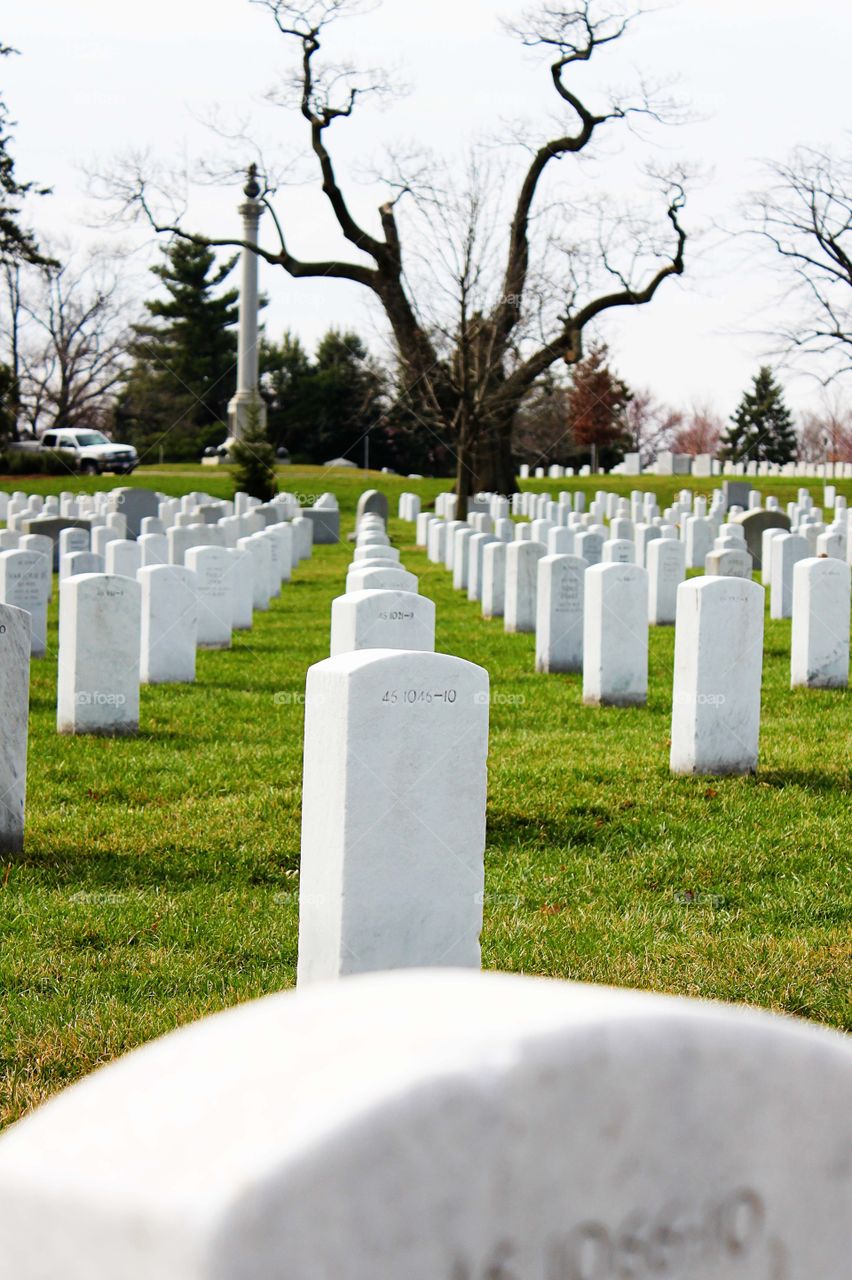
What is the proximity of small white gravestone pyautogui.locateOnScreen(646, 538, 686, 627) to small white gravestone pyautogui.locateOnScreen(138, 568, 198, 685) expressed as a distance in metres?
6.61

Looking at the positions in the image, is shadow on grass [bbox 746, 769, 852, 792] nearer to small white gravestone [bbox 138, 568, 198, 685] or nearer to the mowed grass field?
the mowed grass field

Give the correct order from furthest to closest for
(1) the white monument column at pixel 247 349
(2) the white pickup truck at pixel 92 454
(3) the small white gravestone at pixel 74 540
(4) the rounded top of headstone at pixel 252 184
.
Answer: (2) the white pickup truck at pixel 92 454, (1) the white monument column at pixel 247 349, (4) the rounded top of headstone at pixel 252 184, (3) the small white gravestone at pixel 74 540

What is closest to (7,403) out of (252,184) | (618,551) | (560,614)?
(252,184)

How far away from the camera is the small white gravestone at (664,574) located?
17.4 metres

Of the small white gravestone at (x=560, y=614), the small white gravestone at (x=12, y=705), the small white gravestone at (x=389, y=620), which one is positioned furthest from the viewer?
the small white gravestone at (x=560, y=614)

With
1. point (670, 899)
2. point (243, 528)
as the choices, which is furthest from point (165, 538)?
point (670, 899)

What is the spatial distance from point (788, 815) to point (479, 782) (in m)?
3.51

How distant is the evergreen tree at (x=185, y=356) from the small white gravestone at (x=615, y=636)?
55.4m

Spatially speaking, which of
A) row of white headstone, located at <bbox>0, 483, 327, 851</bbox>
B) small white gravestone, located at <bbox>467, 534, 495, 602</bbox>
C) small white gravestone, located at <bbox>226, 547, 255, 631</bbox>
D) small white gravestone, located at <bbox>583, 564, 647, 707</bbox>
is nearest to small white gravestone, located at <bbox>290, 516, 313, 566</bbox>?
row of white headstone, located at <bbox>0, 483, 327, 851</bbox>

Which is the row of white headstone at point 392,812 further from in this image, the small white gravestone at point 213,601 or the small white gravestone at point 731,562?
the small white gravestone at point 731,562

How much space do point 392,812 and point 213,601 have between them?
10882 mm

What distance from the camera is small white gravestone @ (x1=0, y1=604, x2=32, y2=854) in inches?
259

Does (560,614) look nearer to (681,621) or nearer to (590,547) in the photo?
(681,621)

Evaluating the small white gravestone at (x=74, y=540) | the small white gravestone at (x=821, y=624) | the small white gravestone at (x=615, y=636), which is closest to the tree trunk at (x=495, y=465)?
the small white gravestone at (x=74, y=540)
